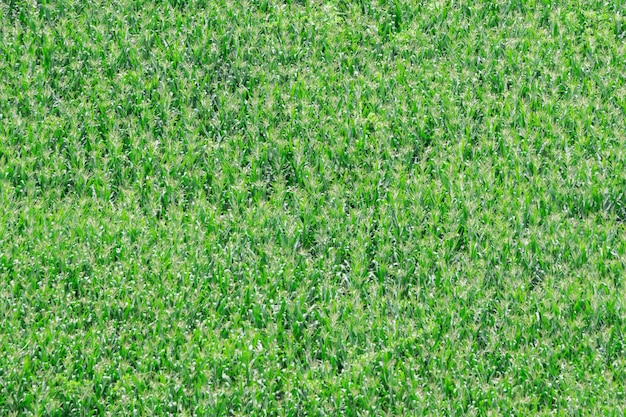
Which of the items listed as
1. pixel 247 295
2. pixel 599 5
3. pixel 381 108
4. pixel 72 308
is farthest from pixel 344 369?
pixel 599 5

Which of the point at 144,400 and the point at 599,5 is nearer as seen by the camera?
the point at 144,400

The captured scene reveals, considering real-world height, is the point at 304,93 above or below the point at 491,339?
above

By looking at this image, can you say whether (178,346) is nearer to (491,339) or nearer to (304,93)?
(491,339)

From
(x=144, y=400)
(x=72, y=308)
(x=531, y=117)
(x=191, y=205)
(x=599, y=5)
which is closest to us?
(x=144, y=400)

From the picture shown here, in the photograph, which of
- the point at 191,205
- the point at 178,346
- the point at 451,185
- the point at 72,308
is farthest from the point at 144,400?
the point at 451,185

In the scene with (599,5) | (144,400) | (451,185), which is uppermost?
(599,5)

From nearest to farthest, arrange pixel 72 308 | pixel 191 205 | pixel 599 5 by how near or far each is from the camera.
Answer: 1. pixel 72 308
2. pixel 191 205
3. pixel 599 5
